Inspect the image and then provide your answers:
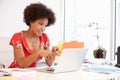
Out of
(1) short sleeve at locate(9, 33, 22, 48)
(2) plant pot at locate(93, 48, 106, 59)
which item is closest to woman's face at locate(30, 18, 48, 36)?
(1) short sleeve at locate(9, 33, 22, 48)

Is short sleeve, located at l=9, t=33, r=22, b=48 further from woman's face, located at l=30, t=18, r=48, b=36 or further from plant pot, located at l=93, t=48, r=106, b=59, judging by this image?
plant pot, located at l=93, t=48, r=106, b=59

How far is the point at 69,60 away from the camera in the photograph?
65.1 inches

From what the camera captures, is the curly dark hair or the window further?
the window

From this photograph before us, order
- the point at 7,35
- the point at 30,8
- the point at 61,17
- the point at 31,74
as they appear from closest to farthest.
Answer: the point at 31,74 < the point at 30,8 < the point at 7,35 < the point at 61,17

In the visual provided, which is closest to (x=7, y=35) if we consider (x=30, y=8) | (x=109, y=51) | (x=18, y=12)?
(x=18, y=12)

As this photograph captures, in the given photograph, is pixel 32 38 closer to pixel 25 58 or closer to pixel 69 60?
pixel 25 58

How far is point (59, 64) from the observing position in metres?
1.60

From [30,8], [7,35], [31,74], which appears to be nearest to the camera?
[31,74]

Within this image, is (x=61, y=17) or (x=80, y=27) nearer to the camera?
(x=61, y=17)

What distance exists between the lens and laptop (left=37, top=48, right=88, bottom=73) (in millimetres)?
1596

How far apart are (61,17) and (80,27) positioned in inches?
16.9

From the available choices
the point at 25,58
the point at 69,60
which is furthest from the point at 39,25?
the point at 69,60

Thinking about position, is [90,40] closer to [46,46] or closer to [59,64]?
[46,46]

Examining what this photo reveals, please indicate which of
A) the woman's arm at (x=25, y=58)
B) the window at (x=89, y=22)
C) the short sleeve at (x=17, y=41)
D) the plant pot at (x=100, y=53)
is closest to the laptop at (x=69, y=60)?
the woman's arm at (x=25, y=58)
